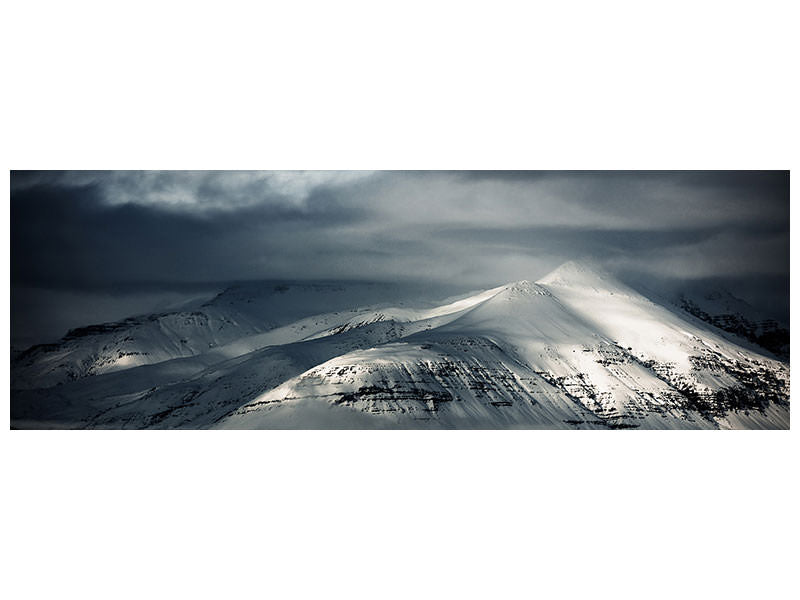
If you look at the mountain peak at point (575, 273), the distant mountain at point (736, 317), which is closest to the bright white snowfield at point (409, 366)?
the mountain peak at point (575, 273)

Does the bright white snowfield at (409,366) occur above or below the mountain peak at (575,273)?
below

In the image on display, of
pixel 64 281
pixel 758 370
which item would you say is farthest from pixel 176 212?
pixel 758 370

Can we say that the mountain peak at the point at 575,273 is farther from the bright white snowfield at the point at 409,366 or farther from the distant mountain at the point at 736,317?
the distant mountain at the point at 736,317

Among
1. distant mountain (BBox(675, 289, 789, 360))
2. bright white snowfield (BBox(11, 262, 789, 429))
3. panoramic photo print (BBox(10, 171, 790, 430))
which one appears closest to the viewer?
bright white snowfield (BBox(11, 262, 789, 429))

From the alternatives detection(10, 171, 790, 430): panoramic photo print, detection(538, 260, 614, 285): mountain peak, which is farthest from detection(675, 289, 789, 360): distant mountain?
detection(538, 260, 614, 285): mountain peak

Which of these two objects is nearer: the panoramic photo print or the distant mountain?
the panoramic photo print

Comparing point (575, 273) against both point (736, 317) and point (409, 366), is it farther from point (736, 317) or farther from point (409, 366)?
point (409, 366)

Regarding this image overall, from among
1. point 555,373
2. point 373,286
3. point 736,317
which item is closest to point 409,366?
point 373,286

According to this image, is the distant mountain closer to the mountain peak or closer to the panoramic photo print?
the panoramic photo print
